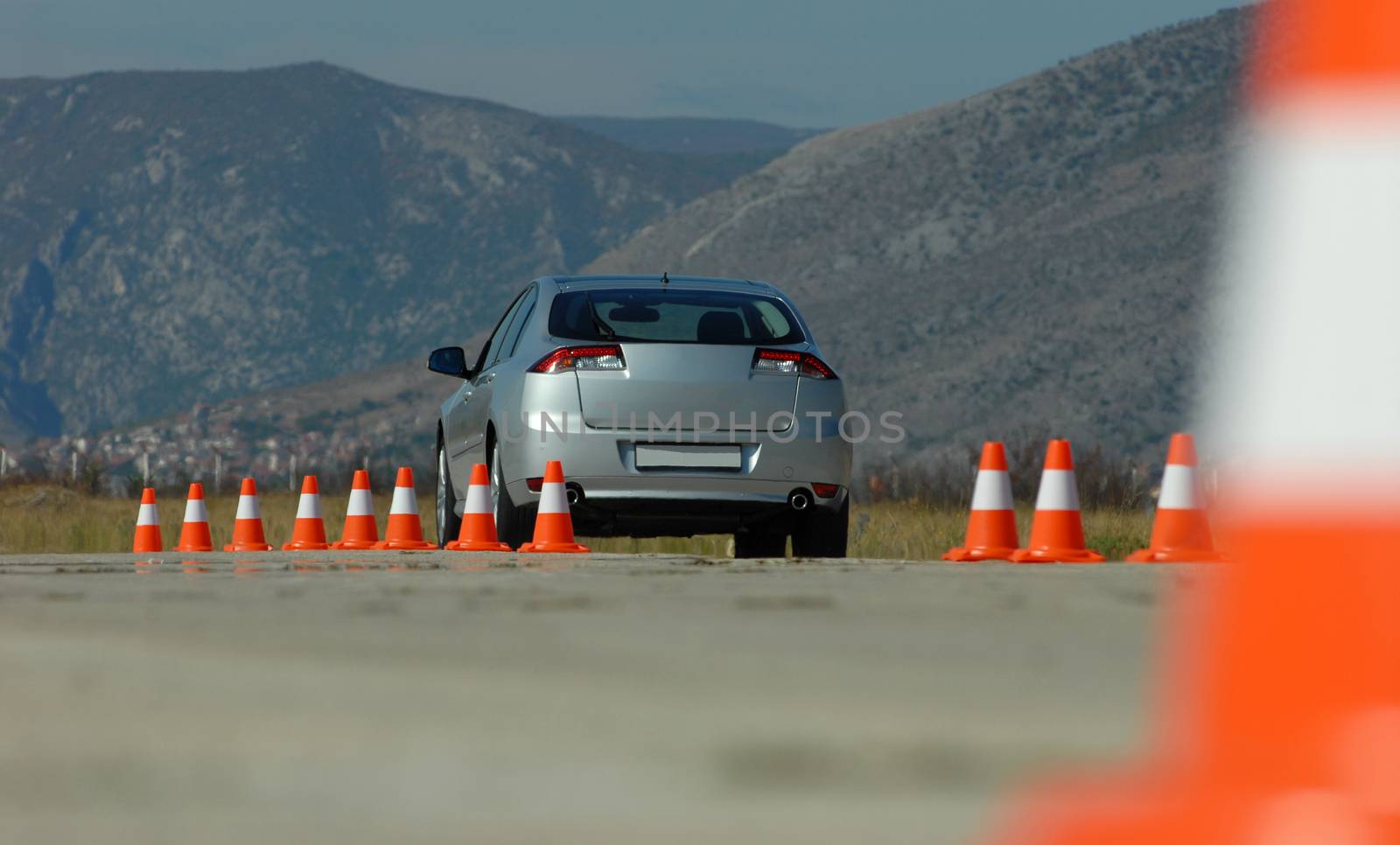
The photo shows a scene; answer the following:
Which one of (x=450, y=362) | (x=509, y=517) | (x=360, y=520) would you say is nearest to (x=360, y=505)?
(x=360, y=520)

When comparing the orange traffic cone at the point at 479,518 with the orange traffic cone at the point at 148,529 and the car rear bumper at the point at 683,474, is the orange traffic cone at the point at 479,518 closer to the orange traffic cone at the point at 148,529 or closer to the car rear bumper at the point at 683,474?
the car rear bumper at the point at 683,474

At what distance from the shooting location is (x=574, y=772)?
143 inches

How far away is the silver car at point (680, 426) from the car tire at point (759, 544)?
4.08 ft

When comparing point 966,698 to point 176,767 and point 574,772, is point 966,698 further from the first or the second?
point 176,767

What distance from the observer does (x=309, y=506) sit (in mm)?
14664

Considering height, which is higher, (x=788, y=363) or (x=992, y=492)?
(x=788, y=363)

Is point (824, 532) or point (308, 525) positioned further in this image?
point (308, 525)

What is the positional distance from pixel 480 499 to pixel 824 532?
1946 millimetres

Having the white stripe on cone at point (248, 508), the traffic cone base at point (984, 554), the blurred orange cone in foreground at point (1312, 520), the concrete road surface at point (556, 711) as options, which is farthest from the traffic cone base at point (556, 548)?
the blurred orange cone in foreground at point (1312, 520)

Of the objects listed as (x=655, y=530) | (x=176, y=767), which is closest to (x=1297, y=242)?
(x=176, y=767)

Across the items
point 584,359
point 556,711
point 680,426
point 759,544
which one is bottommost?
point 556,711

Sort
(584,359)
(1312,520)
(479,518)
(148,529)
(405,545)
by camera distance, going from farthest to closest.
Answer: (148,529) → (405,545) → (479,518) → (584,359) → (1312,520)

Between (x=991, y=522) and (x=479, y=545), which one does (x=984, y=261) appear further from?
(x=991, y=522)

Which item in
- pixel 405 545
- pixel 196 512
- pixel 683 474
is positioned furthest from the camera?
pixel 196 512
